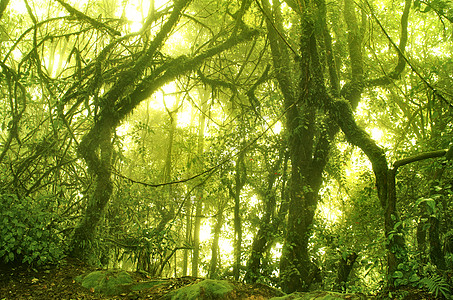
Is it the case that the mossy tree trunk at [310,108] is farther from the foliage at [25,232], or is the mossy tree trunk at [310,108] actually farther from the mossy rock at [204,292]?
the foliage at [25,232]

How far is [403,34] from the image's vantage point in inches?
194

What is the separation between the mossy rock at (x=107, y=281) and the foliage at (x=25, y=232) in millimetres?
584

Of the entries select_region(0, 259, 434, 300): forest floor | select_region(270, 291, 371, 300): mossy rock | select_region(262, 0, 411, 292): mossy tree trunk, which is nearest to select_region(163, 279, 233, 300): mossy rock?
select_region(0, 259, 434, 300): forest floor

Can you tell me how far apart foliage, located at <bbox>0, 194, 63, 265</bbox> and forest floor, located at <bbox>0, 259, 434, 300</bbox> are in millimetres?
157

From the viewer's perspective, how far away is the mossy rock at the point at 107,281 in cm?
367

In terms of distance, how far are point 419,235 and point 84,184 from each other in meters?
5.63

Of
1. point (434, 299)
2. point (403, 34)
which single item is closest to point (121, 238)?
point (434, 299)

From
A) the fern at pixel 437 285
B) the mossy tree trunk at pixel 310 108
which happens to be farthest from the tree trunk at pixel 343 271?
the fern at pixel 437 285

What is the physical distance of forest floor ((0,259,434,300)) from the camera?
334 centimetres

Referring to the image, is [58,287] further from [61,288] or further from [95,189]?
[95,189]

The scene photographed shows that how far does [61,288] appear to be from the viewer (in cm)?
363

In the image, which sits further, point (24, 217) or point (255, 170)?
point (255, 170)

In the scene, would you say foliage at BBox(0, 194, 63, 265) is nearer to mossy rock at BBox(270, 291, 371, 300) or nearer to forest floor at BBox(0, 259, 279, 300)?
forest floor at BBox(0, 259, 279, 300)

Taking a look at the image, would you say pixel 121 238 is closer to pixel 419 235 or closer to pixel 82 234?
pixel 82 234
